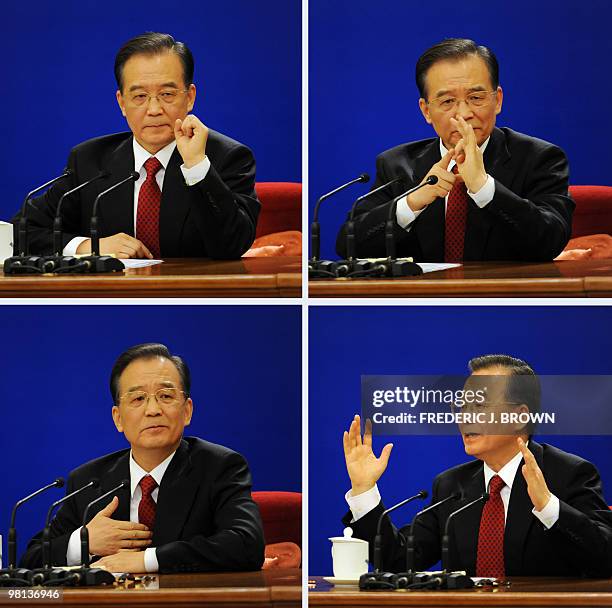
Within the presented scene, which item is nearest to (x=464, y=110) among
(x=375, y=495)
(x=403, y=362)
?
(x=403, y=362)

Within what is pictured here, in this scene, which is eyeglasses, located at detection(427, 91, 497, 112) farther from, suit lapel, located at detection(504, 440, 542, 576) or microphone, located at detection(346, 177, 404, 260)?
suit lapel, located at detection(504, 440, 542, 576)

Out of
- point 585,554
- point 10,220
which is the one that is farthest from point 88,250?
point 585,554

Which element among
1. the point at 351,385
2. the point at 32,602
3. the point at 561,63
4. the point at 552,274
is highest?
the point at 561,63

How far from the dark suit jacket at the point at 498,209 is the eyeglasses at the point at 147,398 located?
1.85ft

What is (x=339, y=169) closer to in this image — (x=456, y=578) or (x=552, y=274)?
(x=552, y=274)

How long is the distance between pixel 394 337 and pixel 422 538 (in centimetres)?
51

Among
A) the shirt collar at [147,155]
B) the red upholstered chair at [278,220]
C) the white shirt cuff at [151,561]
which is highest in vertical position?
the shirt collar at [147,155]

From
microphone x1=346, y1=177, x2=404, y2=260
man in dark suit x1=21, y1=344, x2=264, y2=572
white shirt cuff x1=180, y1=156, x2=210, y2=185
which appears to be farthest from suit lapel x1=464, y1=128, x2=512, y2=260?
man in dark suit x1=21, y1=344, x2=264, y2=572

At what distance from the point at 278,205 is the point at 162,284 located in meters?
0.40

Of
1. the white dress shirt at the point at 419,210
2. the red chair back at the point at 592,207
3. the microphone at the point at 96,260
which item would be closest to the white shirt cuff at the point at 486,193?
the white dress shirt at the point at 419,210

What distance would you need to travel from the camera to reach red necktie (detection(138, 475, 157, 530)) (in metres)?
3.81

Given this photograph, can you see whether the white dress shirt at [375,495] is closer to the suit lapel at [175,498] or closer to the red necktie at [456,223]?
the suit lapel at [175,498]

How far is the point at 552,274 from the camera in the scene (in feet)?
12.0

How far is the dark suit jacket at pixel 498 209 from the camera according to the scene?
380cm
